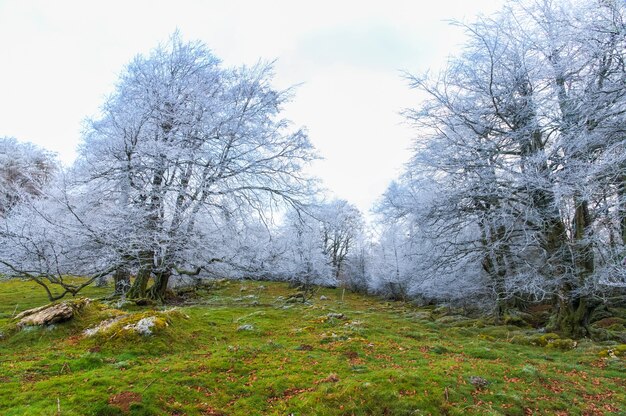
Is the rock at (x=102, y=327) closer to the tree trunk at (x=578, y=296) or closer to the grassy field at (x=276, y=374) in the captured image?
the grassy field at (x=276, y=374)

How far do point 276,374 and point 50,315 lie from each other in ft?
19.1

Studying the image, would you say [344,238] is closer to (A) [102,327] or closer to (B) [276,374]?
(A) [102,327]

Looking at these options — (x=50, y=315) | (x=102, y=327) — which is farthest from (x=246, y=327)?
(x=50, y=315)

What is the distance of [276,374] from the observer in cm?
668

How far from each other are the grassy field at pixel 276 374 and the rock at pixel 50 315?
9.5 inches

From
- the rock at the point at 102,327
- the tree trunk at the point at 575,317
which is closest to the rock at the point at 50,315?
the rock at the point at 102,327

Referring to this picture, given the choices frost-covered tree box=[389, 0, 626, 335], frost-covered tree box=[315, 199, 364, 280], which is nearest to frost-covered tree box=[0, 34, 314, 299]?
frost-covered tree box=[389, 0, 626, 335]

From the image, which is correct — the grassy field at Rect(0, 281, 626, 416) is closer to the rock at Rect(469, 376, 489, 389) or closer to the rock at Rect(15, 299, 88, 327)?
the rock at Rect(469, 376, 489, 389)

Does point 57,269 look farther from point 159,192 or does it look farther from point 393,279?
point 393,279

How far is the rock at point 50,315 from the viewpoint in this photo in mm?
8297

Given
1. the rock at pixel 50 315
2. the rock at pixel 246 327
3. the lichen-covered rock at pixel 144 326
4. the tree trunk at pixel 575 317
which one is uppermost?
the rock at pixel 50 315

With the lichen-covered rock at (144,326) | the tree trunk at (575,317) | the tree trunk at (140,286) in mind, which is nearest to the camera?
the lichen-covered rock at (144,326)

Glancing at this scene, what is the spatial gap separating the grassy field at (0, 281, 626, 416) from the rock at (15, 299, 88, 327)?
24 cm

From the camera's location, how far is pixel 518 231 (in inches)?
489
